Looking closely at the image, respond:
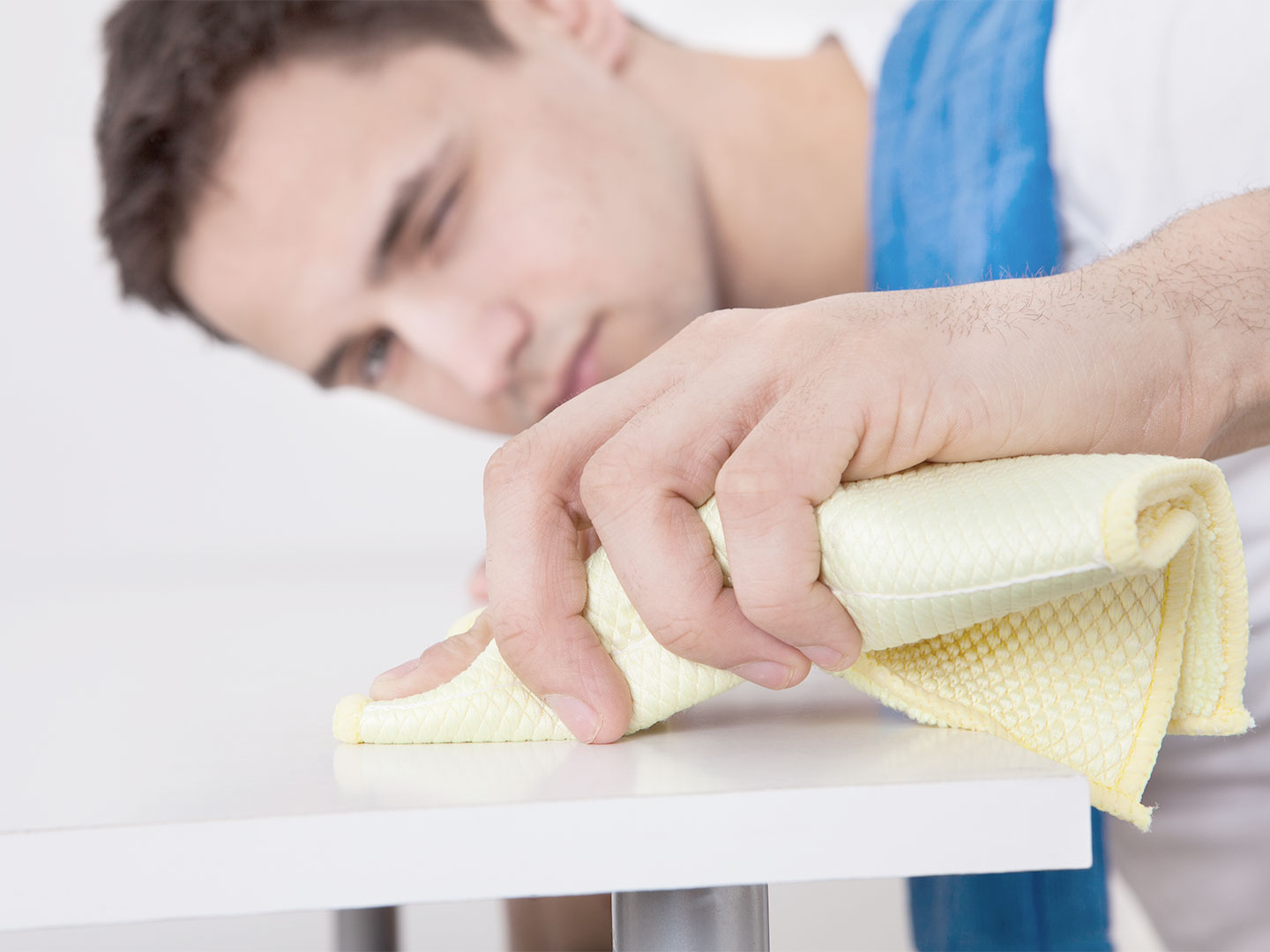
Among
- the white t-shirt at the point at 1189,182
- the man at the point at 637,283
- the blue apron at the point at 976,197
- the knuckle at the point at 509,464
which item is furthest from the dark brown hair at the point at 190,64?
the knuckle at the point at 509,464

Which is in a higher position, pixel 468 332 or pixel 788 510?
pixel 468 332

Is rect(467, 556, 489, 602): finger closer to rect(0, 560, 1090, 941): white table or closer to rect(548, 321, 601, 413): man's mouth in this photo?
rect(548, 321, 601, 413): man's mouth

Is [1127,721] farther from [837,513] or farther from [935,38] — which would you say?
[935,38]

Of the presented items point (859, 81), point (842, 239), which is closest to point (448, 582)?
point (842, 239)

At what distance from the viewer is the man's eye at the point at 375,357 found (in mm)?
1315

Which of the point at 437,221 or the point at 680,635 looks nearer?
the point at 680,635

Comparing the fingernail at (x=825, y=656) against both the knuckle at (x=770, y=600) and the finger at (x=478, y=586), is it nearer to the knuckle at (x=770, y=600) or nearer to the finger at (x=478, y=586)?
the knuckle at (x=770, y=600)

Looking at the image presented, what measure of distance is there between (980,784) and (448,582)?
1140mm

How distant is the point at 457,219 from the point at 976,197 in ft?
1.80

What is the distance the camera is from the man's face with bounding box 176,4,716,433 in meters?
1.17

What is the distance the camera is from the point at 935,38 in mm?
1041

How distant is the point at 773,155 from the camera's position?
138cm

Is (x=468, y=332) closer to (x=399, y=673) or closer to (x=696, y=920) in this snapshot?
(x=399, y=673)

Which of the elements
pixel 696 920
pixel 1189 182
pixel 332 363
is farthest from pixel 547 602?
pixel 332 363
